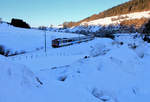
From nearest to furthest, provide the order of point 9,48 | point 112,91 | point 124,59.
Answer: point 112,91, point 124,59, point 9,48

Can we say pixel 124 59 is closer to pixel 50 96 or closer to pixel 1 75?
pixel 50 96

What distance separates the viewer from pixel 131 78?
203 inches

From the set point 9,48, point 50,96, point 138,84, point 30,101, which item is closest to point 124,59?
point 138,84

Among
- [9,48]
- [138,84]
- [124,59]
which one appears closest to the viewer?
[138,84]

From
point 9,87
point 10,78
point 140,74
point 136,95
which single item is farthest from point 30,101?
point 140,74

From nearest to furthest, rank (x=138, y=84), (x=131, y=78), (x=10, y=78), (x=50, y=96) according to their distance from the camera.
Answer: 1. (x=10, y=78)
2. (x=50, y=96)
3. (x=138, y=84)
4. (x=131, y=78)

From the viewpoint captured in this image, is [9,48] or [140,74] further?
[9,48]

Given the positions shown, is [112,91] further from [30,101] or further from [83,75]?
[30,101]

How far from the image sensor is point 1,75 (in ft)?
7.57

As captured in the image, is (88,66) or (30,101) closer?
(30,101)

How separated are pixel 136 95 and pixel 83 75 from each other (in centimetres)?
202

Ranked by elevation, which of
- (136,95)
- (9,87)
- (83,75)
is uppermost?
(9,87)

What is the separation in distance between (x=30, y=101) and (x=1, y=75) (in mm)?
753

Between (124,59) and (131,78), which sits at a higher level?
(124,59)
